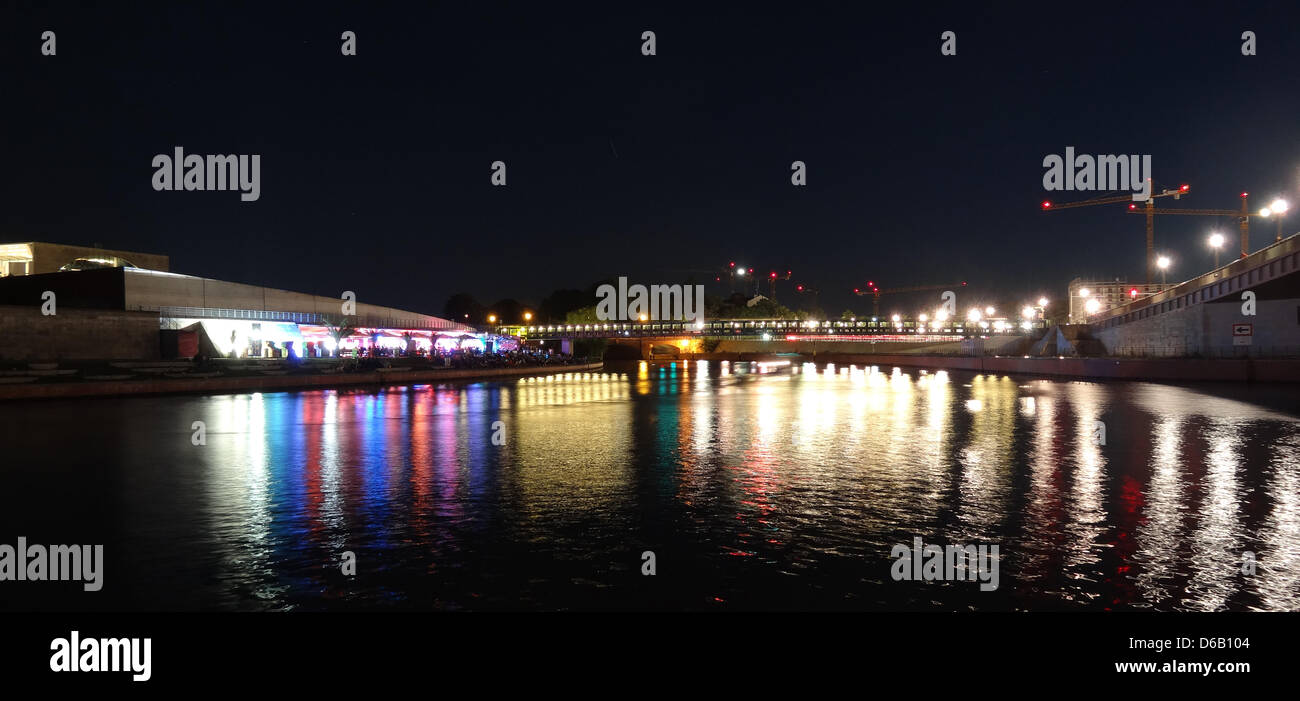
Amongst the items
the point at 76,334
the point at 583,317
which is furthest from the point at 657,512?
the point at 583,317

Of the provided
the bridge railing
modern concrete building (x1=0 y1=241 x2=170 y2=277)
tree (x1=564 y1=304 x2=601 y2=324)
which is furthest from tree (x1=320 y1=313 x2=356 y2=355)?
tree (x1=564 y1=304 x2=601 y2=324)

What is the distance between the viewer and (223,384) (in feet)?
107

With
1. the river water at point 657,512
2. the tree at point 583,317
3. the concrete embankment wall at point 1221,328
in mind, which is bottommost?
the river water at point 657,512

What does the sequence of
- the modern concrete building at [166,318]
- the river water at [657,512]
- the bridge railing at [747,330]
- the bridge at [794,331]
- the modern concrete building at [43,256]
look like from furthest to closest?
1. the bridge railing at [747,330]
2. the bridge at [794,331]
3. the modern concrete building at [43,256]
4. the modern concrete building at [166,318]
5. the river water at [657,512]

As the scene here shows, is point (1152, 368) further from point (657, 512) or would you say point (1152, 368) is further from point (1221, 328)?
point (657, 512)

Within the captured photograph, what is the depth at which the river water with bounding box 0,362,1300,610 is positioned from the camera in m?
5.96

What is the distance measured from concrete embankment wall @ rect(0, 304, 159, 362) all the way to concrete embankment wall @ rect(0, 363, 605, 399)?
30.7 feet

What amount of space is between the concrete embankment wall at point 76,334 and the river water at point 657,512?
80.6 ft

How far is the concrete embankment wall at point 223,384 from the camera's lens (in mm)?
26938

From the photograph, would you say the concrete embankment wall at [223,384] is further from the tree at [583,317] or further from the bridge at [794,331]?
the tree at [583,317]

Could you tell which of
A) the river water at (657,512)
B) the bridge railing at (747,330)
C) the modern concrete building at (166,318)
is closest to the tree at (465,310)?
the bridge railing at (747,330)

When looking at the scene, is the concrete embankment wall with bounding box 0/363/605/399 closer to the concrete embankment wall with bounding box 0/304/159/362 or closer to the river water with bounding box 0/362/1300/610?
the concrete embankment wall with bounding box 0/304/159/362
